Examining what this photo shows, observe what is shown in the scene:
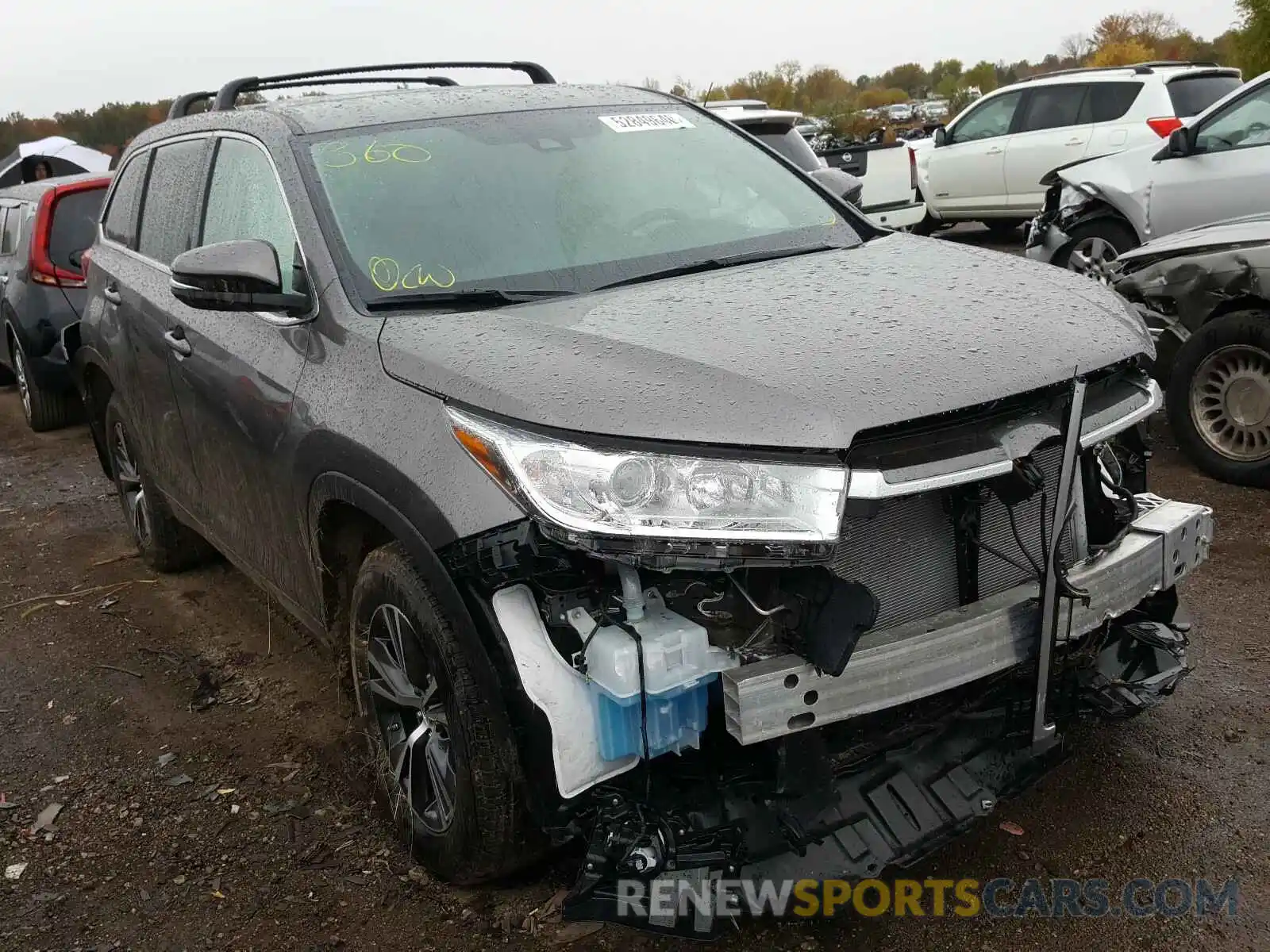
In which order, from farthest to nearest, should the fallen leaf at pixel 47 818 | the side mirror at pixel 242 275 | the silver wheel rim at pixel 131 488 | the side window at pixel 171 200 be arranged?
the silver wheel rim at pixel 131 488, the side window at pixel 171 200, the fallen leaf at pixel 47 818, the side mirror at pixel 242 275

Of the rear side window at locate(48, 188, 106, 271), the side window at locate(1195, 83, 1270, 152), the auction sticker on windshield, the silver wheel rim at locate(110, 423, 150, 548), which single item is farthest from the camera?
the rear side window at locate(48, 188, 106, 271)

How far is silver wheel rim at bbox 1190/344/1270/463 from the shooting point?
191 inches

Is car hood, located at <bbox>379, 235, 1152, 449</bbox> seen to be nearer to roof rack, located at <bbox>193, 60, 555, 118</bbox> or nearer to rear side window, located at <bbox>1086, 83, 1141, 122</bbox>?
roof rack, located at <bbox>193, 60, 555, 118</bbox>

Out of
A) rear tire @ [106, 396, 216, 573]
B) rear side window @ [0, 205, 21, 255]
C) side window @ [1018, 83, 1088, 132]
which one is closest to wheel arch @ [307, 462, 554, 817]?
rear tire @ [106, 396, 216, 573]

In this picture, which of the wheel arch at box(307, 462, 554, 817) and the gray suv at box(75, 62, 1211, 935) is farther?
the wheel arch at box(307, 462, 554, 817)

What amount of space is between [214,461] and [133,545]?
248 centimetres

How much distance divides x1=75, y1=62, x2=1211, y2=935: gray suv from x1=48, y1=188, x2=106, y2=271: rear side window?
5669mm

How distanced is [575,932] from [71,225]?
7.42m

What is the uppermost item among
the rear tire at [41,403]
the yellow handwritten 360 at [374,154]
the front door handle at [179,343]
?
the yellow handwritten 360 at [374,154]

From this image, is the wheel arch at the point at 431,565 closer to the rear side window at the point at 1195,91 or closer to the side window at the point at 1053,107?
the rear side window at the point at 1195,91

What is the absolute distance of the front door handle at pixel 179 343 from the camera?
12.3 feet

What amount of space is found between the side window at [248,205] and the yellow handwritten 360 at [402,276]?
30 centimetres

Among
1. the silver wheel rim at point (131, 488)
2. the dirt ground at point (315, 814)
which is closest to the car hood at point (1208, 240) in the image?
the dirt ground at point (315, 814)

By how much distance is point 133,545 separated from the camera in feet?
19.2
